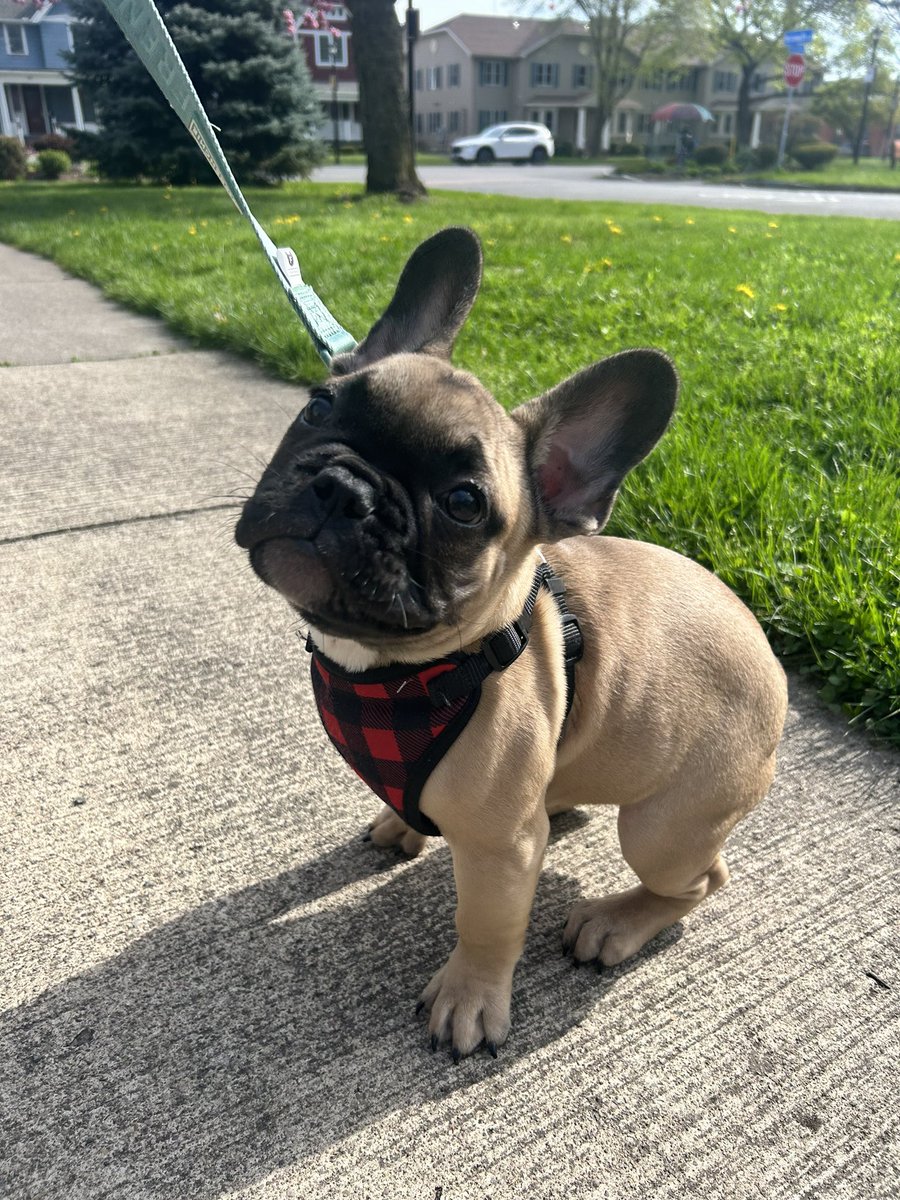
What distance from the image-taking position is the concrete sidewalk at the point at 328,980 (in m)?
1.87

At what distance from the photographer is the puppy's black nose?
5.94 feet

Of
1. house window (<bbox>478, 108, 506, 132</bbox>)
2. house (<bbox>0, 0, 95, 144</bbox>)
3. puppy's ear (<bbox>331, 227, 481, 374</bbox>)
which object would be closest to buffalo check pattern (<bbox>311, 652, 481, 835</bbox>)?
puppy's ear (<bbox>331, 227, 481, 374</bbox>)

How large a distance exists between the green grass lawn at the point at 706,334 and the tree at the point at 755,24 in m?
52.4

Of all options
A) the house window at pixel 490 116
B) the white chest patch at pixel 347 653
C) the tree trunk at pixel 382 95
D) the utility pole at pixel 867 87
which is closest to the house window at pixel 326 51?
the house window at pixel 490 116

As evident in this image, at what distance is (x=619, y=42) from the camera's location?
63312mm

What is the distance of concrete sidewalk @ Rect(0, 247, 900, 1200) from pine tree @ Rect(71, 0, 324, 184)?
66.4 feet

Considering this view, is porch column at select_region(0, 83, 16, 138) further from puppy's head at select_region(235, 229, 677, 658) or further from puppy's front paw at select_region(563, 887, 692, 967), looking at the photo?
puppy's front paw at select_region(563, 887, 692, 967)

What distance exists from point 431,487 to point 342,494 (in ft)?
0.78

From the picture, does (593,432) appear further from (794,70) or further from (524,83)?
(524,83)

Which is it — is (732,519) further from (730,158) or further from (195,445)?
(730,158)

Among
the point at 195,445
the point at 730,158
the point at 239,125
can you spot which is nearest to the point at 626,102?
the point at 730,158

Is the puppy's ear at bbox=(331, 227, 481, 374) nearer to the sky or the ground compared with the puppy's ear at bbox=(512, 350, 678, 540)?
nearer to the sky

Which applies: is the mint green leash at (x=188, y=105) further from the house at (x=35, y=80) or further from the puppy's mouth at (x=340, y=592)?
the house at (x=35, y=80)

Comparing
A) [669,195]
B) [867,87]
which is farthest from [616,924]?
[867,87]
